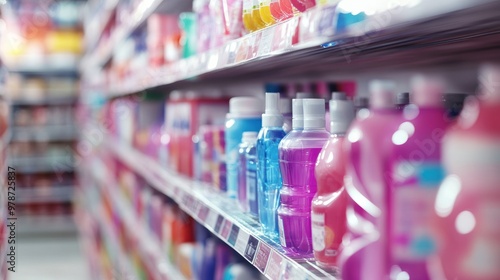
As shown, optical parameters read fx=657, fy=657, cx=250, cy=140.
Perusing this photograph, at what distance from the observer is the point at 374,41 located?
1.07 meters

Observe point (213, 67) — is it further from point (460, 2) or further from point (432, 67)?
point (460, 2)

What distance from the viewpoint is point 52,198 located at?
7.34 metres

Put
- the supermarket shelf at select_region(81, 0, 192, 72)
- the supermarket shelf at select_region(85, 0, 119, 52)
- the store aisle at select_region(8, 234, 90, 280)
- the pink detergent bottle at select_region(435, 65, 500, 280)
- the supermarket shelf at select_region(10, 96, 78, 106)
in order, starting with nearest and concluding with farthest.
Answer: the pink detergent bottle at select_region(435, 65, 500, 280) → the supermarket shelf at select_region(81, 0, 192, 72) → the supermarket shelf at select_region(85, 0, 119, 52) → the store aisle at select_region(8, 234, 90, 280) → the supermarket shelf at select_region(10, 96, 78, 106)

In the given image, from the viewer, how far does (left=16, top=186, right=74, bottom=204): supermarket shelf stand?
7.20m

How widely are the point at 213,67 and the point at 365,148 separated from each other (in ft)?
2.91

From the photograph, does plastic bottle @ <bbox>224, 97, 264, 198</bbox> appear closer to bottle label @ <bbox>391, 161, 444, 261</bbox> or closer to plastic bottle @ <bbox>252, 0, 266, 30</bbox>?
plastic bottle @ <bbox>252, 0, 266, 30</bbox>

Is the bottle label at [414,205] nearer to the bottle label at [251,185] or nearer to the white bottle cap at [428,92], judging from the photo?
the white bottle cap at [428,92]

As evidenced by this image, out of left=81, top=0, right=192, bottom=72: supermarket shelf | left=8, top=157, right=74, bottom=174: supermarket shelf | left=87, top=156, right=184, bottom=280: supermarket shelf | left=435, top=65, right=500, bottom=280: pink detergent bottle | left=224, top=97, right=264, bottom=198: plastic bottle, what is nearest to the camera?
left=435, top=65, right=500, bottom=280: pink detergent bottle

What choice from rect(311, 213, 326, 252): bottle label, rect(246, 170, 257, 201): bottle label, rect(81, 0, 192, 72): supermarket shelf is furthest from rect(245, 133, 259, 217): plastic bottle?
rect(81, 0, 192, 72): supermarket shelf

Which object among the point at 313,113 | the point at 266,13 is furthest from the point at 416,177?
the point at 266,13

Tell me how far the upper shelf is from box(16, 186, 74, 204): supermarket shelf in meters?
5.70

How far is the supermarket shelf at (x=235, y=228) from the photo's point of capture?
1.10 m

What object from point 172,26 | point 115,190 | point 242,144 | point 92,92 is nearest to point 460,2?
point 242,144

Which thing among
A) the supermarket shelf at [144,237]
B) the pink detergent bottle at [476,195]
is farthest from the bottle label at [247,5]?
the supermarket shelf at [144,237]
